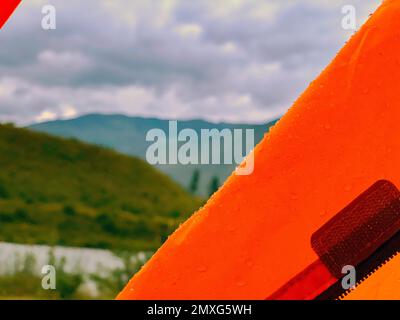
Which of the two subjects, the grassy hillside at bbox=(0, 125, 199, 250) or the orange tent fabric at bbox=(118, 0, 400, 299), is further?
the grassy hillside at bbox=(0, 125, 199, 250)

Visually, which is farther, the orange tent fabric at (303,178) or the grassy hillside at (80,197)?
the grassy hillside at (80,197)

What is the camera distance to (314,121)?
1.58 m

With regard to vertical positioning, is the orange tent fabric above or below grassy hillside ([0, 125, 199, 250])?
below

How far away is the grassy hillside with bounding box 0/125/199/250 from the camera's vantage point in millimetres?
12484

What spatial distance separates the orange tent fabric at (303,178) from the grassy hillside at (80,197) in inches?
384

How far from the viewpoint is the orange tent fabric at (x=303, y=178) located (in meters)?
1.57

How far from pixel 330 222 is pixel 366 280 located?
19 cm

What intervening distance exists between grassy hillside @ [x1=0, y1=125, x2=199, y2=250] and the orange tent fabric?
384 inches

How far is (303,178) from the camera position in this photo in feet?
5.16

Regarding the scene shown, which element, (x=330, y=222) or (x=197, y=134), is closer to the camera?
(x=330, y=222)

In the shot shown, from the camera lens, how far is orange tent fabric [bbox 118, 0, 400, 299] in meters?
1.57

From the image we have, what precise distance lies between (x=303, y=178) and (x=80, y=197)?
42.7 ft
